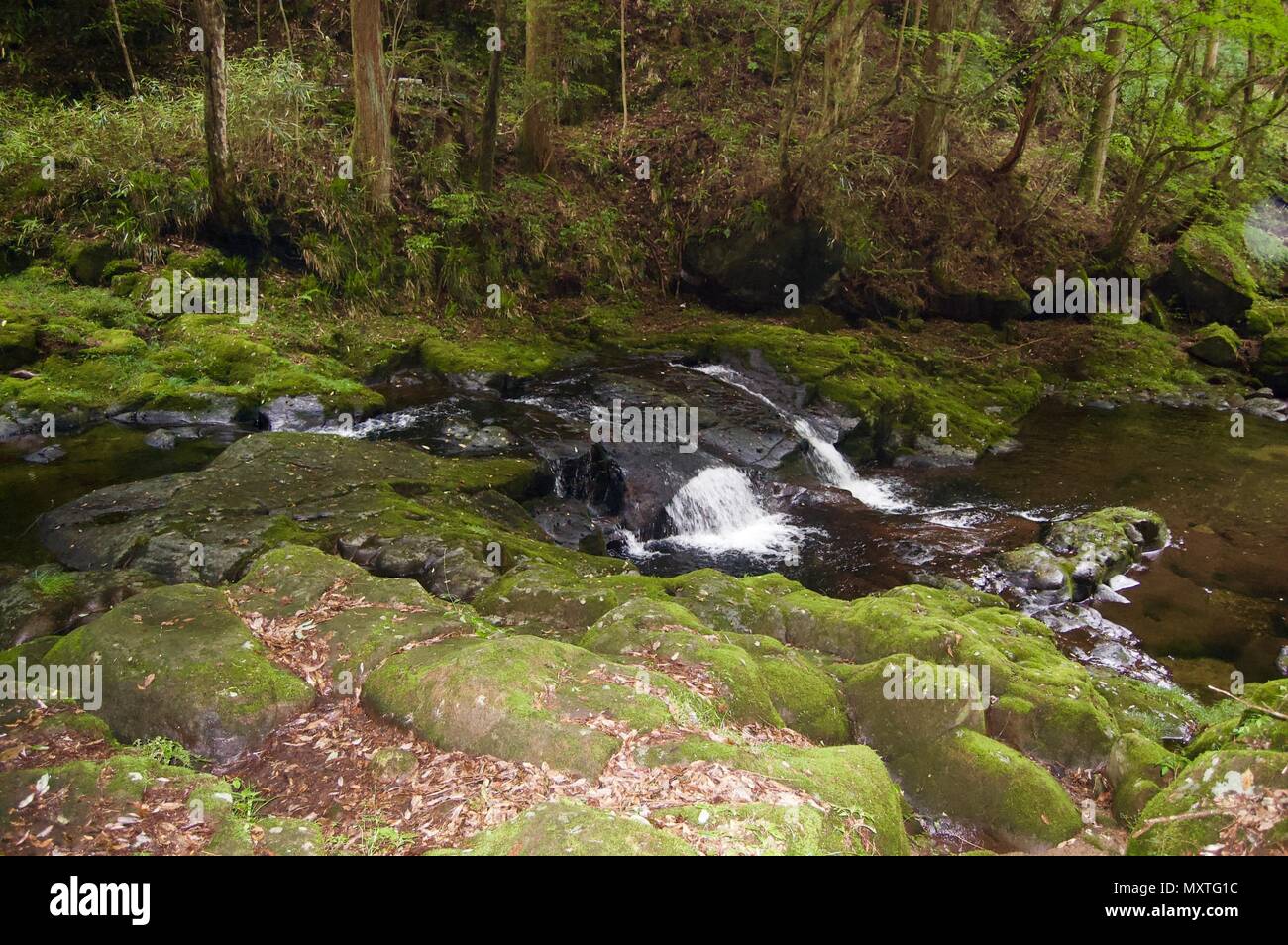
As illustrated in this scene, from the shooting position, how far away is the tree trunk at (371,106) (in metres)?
13.1

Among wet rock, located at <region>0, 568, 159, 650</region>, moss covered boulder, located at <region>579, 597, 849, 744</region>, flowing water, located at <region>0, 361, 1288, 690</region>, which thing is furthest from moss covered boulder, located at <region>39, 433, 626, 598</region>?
moss covered boulder, located at <region>579, 597, 849, 744</region>

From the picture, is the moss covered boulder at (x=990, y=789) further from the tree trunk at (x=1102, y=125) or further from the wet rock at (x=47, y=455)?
the tree trunk at (x=1102, y=125)

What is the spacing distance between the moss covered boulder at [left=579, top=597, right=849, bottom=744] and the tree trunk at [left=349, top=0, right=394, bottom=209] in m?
11.9

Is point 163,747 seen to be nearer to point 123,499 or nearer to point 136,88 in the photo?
point 123,499

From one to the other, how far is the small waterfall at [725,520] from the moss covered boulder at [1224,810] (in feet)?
21.5

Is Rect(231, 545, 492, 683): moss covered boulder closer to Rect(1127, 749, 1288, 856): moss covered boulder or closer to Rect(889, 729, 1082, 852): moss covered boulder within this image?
Rect(889, 729, 1082, 852): moss covered boulder

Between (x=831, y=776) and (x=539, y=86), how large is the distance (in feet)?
49.4

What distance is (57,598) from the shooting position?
6125mm

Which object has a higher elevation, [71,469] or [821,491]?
[71,469]

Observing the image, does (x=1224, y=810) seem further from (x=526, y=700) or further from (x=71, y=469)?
(x=71, y=469)

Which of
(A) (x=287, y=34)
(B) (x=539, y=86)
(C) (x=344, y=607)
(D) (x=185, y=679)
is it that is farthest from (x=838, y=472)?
(A) (x=287, y=34)

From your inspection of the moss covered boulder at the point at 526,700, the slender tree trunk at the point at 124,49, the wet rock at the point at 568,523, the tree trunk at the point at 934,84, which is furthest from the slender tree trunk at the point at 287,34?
the moss covered boulder at the point at 526,700

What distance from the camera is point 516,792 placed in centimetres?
380

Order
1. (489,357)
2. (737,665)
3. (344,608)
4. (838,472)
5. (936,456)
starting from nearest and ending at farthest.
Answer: (737,665), (344,608), (838,472), (936,456), (489,357)
